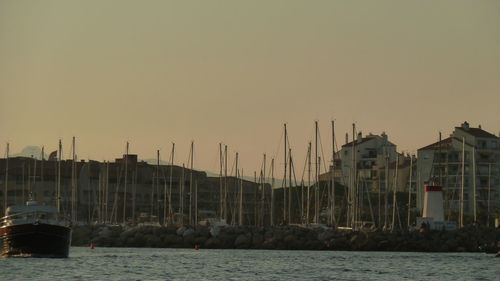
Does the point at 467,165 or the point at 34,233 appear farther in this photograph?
the point at 467,165

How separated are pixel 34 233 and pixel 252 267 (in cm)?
1256

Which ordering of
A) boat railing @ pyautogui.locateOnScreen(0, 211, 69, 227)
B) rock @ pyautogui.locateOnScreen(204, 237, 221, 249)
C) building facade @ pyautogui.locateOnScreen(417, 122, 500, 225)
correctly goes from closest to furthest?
boat railing @ pyautogui.locateOnScreen(0, 211, 69, 227)
rock @ pyautogui.locateOnScreen(204, 237, 221, 249)
building facade @ pyautogui.locateOnScreen(417, 122, 500, 225)

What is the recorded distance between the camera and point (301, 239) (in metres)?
106

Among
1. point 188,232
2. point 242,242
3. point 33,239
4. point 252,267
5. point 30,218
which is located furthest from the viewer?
point 188,232

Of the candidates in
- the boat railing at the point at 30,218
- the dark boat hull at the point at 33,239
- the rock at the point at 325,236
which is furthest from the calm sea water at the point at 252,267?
the rock at the point at 325,236

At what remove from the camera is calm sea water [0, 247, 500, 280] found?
63.3 m

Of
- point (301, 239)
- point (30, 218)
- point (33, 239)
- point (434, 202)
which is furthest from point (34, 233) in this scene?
point (434, 202)

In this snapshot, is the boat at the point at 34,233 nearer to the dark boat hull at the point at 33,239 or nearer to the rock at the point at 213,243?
the dark boat hull at the point at 33,239

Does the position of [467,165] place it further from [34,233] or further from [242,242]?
[34,233]

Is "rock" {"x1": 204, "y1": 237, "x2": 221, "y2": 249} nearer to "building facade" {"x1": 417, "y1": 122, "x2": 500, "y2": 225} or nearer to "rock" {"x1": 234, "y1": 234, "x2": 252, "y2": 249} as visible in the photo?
"rock" {"x1": 234, "y1": 234, "x2": 252, "y2": 249}

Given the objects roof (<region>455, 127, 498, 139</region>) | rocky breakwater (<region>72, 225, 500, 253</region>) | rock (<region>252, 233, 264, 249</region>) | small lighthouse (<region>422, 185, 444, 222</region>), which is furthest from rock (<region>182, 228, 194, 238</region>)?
roof (<region>455, 127, 498, 139</region>)

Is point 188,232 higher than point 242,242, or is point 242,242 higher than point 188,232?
point 188,232

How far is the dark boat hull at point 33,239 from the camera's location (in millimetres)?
75000

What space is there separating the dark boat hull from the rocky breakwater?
31.0 meters
